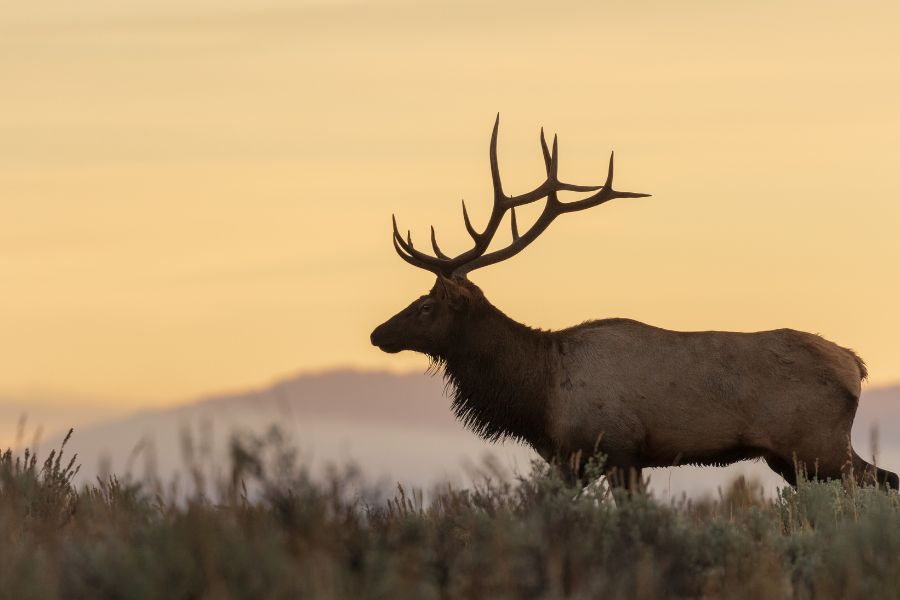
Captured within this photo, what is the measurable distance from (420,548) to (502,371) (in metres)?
5.05

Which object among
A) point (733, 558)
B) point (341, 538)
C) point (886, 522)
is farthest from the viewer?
point (886, 522)

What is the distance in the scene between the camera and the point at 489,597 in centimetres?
585

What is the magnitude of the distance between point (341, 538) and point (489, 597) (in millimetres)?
718

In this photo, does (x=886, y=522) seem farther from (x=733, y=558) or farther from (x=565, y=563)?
(x=565, y=563)

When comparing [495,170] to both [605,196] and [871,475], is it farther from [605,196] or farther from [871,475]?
[871,475]

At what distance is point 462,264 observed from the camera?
459 inches

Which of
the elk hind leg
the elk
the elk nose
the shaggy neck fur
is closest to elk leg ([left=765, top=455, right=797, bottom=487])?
the elk

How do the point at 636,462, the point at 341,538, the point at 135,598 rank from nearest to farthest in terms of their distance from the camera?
the point at 135,598 → the point at 341,538 → the point at 636,462

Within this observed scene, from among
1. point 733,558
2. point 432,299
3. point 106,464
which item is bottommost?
point 733,558

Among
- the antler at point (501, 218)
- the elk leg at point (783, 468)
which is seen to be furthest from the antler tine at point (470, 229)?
the elk leg at point (783, 468)

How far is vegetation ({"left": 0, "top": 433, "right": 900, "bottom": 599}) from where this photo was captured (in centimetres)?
559

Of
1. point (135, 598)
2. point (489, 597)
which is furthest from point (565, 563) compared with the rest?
point (135, 598)

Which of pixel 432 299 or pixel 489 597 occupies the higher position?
pixel 432 299

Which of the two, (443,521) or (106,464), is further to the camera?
(443,521)
